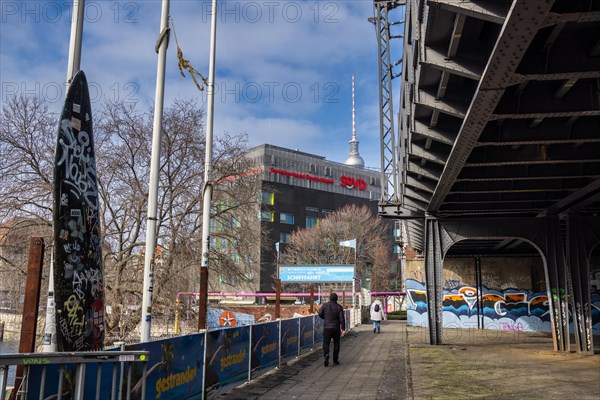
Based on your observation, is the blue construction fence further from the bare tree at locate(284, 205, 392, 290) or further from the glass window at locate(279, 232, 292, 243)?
the glass window at locate(279, 232, 292, 243)

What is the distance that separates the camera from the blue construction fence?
570 centimetres

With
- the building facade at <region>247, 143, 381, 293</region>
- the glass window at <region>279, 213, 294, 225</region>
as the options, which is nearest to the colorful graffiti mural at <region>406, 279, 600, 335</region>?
the building facade at <region>247, 143, 381, 293</region>

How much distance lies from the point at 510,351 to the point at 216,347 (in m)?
13.1

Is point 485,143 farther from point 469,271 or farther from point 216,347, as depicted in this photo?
point 469,271

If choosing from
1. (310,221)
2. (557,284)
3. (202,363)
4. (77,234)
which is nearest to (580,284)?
(557,284)

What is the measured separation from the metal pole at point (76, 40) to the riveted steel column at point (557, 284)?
1700 centimetres

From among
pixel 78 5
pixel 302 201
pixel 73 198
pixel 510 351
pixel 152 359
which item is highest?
pixel 302 201

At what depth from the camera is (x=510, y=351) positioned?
18109mm

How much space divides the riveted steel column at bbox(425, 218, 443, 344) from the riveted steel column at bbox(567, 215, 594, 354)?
14.5 feet

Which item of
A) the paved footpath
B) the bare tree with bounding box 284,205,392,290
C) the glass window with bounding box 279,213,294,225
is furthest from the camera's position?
the glass window with bounding box 279,213,294,225

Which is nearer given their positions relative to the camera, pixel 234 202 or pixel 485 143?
pixel 485 143

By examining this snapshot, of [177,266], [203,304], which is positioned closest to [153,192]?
[203,304]

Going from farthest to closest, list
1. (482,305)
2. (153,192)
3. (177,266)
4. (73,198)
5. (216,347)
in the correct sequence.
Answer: (482,305)
(177,266)
(153,192)
(216,347)
(73,198)

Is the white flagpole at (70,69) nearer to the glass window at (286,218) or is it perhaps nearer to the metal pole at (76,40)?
the metal pole at (76,40)
